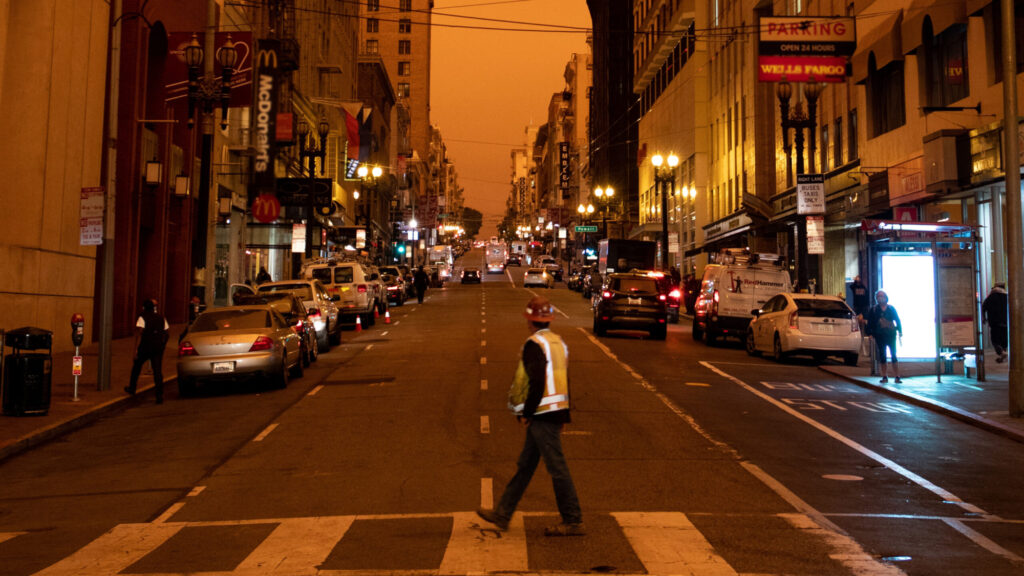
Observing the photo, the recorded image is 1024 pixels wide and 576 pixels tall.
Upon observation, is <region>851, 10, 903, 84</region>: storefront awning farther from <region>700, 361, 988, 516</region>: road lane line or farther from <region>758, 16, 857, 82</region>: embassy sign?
<region>700, 361, 988, 516</region>: road lane line

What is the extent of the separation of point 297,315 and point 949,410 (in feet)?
42.2

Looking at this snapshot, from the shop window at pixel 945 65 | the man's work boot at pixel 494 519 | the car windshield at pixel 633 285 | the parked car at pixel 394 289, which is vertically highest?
the shop window at pixel 945 65

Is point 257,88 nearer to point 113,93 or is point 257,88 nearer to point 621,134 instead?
point 113,93

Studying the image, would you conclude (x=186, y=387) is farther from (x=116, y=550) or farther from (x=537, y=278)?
(x=537, y=278)

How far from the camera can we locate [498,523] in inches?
291

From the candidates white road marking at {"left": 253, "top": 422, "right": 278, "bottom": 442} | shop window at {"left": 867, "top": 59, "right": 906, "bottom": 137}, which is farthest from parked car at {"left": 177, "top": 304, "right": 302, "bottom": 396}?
shop window at {"left": 867, "top": 59, "right": 906, "bottom": 137}

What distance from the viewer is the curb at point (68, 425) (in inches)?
468

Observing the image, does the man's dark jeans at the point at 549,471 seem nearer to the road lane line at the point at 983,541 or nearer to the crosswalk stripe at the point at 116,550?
the crosswalk stripe at the point at 116,550

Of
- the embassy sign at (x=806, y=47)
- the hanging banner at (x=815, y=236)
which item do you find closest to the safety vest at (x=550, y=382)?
the hanging banner at (x=815, y=236)

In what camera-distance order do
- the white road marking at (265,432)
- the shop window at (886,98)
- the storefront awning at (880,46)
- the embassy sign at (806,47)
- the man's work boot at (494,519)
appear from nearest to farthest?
the man's work boot at (494,519) → the white road marking at (265,432) → the storefront awning at (880,46) → the shop window at (886,98) → the embassy sign at (806,47)

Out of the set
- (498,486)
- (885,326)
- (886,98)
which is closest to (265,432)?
(498,486)

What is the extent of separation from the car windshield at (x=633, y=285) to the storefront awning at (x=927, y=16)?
361 inches

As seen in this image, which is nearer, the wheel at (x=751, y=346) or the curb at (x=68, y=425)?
the curb at (x=68, y=425)

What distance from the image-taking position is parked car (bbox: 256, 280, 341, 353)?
24.0 m
